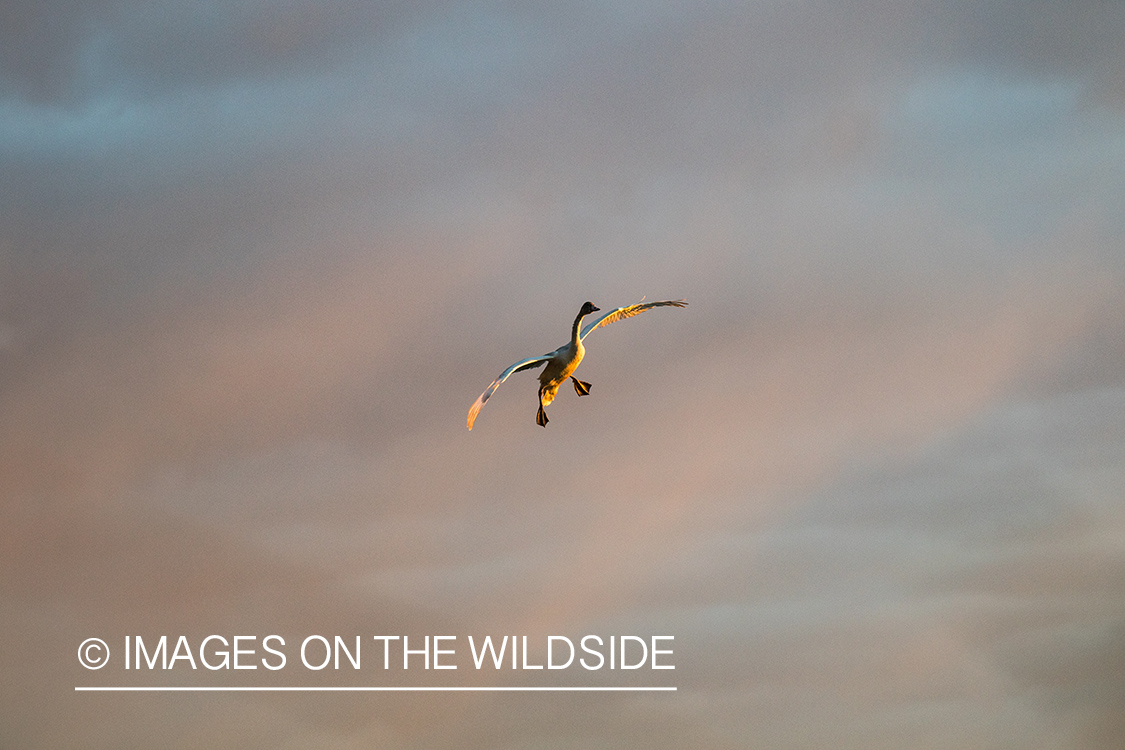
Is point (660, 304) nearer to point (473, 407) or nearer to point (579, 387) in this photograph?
point (579, 387)

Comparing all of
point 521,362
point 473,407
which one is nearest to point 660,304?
point 521,362

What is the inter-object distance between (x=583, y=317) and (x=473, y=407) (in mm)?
12294

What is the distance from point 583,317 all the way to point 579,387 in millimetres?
5879

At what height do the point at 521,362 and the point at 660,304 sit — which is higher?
the point at 660,304

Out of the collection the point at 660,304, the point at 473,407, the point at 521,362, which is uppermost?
the point at 660,304

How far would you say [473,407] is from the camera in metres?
59.6

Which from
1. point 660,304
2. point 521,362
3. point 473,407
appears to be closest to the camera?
point 473,407

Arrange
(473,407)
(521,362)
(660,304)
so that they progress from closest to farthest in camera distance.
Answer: (473,407) < (521,362) < (660,304)

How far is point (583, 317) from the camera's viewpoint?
70125 mm

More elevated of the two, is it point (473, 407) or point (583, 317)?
point (583, 317)

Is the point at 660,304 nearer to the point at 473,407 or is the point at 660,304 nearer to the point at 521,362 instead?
the point at 521,362

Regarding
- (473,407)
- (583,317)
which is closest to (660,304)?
(583,317)

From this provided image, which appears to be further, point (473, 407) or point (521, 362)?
point (521, 362)

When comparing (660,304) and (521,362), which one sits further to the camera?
(660,304)
